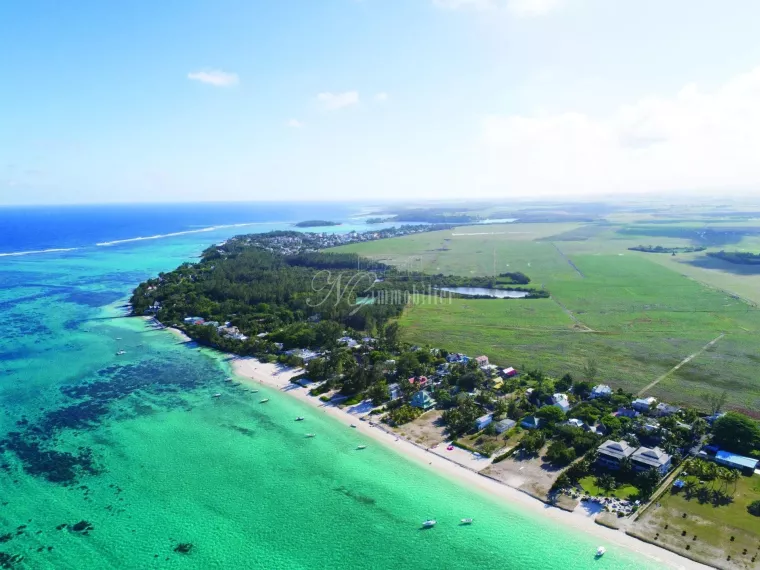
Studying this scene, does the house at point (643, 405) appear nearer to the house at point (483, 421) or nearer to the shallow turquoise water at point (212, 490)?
the house at point (483, 421)

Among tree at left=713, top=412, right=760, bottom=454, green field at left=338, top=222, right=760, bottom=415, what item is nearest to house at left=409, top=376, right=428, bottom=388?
green field at left=338, top=222, right=760, bottom=415

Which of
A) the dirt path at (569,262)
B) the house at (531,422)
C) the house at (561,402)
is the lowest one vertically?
the house at (531,422)

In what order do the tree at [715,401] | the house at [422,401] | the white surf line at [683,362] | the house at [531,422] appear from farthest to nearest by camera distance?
the white surf line at [683,362] → the house at [422,401] → the tree at [715,401] → the house at [531,422]

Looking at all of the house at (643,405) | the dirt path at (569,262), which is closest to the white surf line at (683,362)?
the house at (643,405)

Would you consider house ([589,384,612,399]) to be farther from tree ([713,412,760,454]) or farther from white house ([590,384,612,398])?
tree ([713,412,760,454])

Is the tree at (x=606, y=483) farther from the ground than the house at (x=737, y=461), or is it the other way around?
the house at (x=737, y=461)

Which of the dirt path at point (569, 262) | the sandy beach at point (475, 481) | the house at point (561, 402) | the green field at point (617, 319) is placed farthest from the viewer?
the dirt path at point (569, 262)

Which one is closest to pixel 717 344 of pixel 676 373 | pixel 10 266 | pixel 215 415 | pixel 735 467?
pixel 676 373
